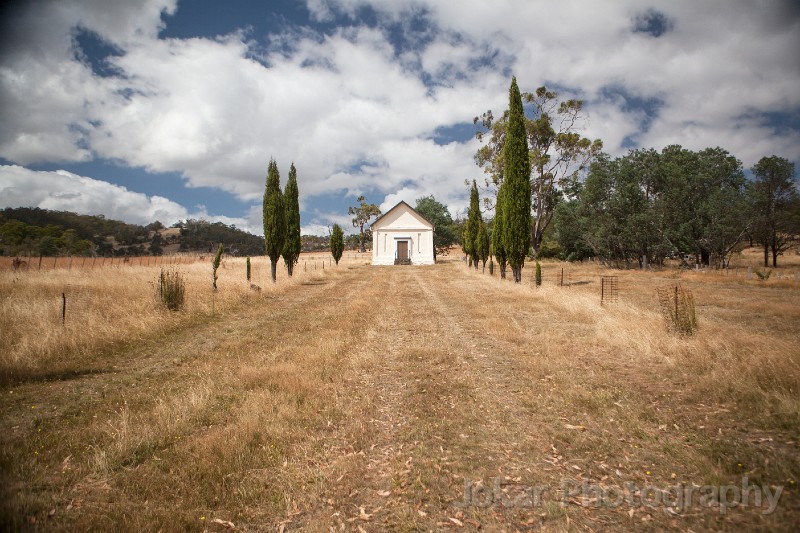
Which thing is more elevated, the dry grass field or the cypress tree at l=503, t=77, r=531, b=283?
the cypress tree at l=503, t=77, r=531, b=283

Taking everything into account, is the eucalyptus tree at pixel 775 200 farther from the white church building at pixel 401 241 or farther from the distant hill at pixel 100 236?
the distant hill at pixel 100 236

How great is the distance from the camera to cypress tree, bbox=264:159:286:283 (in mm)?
22141

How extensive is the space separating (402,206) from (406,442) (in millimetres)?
44817

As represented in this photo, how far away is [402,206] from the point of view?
156ft

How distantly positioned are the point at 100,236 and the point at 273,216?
77.1 metres

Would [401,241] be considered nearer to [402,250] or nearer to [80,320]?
[402,250]

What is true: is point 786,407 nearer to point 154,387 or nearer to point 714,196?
point 154,387

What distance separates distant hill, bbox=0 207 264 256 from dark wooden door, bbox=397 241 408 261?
39.5 metres

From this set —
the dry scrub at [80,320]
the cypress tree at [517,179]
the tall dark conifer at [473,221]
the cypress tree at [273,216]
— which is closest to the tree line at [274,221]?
the cypress tree at [273,216]

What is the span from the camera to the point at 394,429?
4.30 m

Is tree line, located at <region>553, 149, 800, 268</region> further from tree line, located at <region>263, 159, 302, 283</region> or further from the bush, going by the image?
the bush

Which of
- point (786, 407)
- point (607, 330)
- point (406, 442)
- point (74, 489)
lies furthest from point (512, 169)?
point (74, 489)

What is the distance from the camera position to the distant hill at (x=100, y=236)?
47.1m

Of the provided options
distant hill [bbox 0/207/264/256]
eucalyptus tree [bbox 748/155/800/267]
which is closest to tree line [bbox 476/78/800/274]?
eucalyptus tree [bbox 748/155/800/267]
